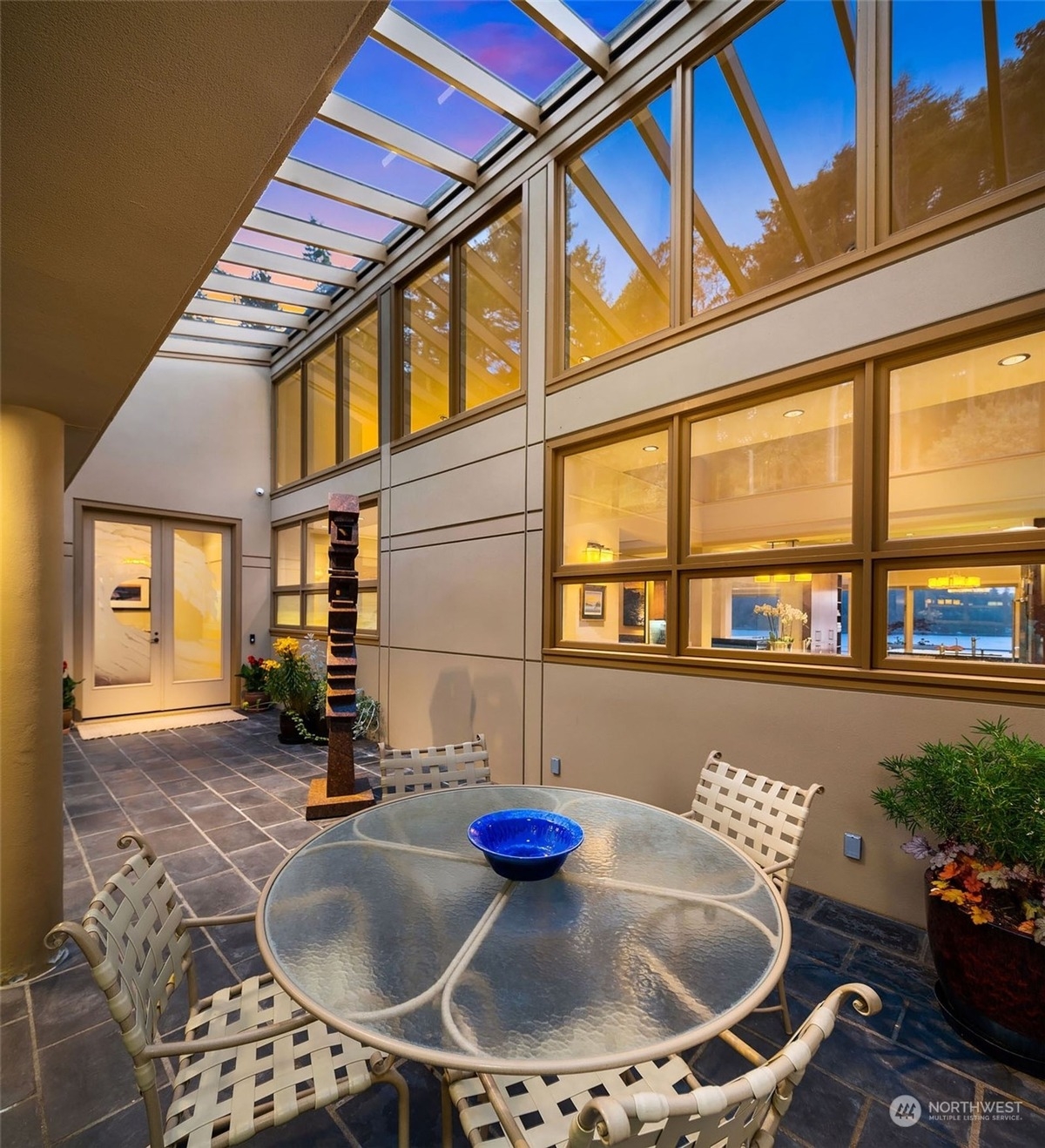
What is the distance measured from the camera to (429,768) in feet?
8.49

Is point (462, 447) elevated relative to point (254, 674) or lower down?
elevated

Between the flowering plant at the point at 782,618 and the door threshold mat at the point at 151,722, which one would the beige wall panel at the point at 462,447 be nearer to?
the flowering plant at the point at 782,618

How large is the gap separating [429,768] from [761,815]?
147 centimetres

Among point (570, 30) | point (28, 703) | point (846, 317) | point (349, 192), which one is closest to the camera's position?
point (28, 703)

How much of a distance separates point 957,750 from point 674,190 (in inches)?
143

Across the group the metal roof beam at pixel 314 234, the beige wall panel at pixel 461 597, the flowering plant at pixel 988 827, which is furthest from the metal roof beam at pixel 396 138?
the flowering plant at pixel 988 827

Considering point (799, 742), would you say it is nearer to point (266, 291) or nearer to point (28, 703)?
point (28, 703)

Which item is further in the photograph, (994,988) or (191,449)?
(191,449)

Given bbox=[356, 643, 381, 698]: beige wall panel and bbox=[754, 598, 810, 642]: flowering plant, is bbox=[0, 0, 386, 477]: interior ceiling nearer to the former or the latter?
bbox=[754, 598, 810, 642]: flowering plant

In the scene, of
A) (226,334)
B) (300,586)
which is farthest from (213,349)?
(300,586)

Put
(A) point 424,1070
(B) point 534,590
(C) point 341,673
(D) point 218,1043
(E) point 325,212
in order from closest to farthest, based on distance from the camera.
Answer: (D) point 218,1043, (A) point 424,1070, (C) point 341,673, (B) point 534,590, (E) point 325,212

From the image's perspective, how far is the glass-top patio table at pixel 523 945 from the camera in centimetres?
103

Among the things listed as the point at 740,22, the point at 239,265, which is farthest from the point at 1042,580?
the point at 239,265

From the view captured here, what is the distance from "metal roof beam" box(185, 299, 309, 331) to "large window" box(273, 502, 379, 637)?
2542 mm
